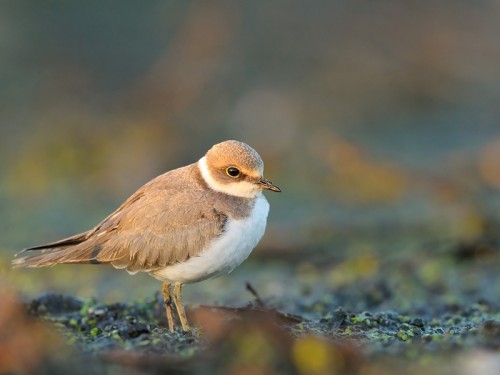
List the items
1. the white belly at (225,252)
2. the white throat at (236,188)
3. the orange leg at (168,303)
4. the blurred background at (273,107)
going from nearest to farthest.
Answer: the white belly at (225,252), the orange leg at (168,303), the white throat at (236,188), the blurred background at (273,107)

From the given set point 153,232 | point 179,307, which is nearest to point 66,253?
point 153,232

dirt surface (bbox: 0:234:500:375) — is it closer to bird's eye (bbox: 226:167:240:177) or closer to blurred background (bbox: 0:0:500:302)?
bird's eye (bbox: 226:167:240:177)

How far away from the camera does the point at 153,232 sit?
24.4 ft

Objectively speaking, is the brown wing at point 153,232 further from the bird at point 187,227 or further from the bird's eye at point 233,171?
the bird's eye at point 233,171

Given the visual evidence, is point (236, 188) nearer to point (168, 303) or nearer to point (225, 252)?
point (225, 252)

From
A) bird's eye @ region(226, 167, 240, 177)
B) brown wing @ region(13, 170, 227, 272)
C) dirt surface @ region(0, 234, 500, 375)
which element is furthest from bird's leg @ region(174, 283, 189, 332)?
bird's eye @ region(226, 167, 240, 177)

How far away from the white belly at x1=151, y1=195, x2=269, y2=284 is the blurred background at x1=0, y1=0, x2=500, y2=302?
17.4ft

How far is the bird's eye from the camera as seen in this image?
754 cm

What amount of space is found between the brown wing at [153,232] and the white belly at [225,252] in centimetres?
7

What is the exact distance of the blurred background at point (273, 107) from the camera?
1428 centimetres

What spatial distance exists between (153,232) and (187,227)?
0.34 meters

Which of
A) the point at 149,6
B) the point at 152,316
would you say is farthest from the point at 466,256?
the point at 149,6

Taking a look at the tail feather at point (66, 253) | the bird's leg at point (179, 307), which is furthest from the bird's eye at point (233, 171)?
the tail feather at point (66, 253)

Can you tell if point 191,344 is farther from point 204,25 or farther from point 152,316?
point 204,25
